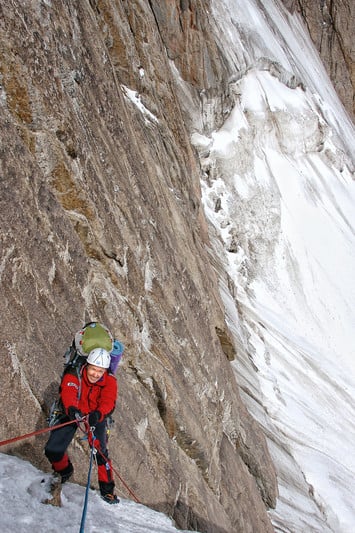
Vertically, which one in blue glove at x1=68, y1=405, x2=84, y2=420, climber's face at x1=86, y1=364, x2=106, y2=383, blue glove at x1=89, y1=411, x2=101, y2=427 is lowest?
blue glove at x1=89, y1=411, x2=101, y2=427

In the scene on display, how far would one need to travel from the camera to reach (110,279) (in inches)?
325

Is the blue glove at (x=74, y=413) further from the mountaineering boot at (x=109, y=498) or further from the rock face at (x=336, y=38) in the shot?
the rock face at (x=336, y=38)

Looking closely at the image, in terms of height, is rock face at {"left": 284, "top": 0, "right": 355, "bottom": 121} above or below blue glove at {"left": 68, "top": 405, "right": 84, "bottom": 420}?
above

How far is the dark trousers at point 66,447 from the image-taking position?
541 cm

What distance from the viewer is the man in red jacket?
5.44 meters

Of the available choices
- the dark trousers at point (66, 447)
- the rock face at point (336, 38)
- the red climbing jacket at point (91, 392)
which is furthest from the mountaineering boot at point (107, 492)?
the rock face at point (336, 38)

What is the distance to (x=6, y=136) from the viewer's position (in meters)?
6.23

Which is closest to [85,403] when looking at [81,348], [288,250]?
[81,348]

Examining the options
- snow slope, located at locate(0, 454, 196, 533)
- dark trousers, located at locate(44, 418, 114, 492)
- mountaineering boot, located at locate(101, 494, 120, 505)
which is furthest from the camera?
mountaineering boot, located at locate(101, 494, 120, 505)

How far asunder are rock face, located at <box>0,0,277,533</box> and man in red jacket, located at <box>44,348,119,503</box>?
1.73 feet

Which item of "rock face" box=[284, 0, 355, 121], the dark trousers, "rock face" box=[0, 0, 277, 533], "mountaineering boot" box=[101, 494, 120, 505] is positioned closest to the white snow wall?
"rock face" box=[0, 0, 277, 533]

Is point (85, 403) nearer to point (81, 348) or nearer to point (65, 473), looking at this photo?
point (81, 348)

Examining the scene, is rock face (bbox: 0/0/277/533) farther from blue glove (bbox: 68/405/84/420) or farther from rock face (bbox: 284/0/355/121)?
rock face (bbox: 284/0/355/121)

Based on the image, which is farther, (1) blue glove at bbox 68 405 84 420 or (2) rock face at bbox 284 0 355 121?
(2) rock face at bbox 284 0 355 121
